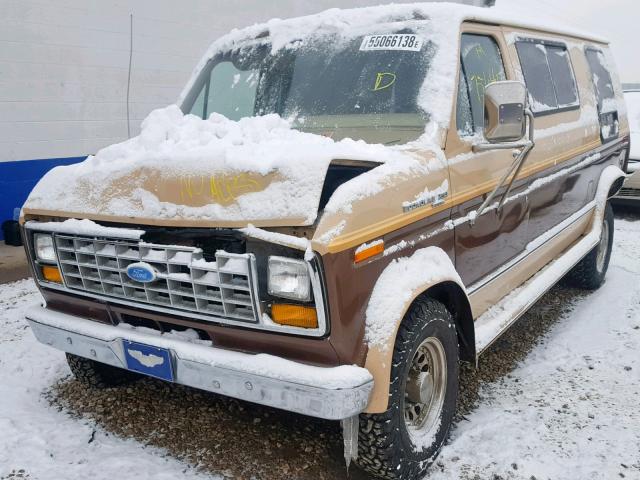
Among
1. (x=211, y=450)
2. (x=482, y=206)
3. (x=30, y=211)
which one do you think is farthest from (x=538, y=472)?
(x=30, y=211)

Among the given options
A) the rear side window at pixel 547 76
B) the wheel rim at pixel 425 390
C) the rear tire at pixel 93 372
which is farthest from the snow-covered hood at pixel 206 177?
the rear side window at pixel 547 76

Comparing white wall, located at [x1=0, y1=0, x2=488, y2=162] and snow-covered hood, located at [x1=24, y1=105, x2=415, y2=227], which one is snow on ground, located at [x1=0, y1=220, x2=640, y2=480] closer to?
snow-covered hood, located at [x1=24, y1=105, x2=415, y2=227]

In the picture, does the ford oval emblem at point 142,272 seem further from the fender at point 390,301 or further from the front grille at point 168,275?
the fender at point 390,301

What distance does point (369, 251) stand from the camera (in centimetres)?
234

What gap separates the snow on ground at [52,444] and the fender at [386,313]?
1.10 meters

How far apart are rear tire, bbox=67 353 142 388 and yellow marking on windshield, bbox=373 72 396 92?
7.56ft

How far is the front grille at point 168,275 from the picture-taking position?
7.57 feet

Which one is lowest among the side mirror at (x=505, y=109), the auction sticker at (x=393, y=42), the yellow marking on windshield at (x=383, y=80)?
the side mirror at (x=505, y=109)

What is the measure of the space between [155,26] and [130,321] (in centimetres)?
650

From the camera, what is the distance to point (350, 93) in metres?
3.21

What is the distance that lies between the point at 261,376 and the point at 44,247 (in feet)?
4.71

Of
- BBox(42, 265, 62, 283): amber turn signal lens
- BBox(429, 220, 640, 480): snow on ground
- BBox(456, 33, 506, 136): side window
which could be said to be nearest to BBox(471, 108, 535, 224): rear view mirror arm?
BBox(456, 33, 506, 136): side window

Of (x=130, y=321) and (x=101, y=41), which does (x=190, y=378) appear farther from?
(x=101, y=41)

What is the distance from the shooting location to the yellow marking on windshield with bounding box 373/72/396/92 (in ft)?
10.2
